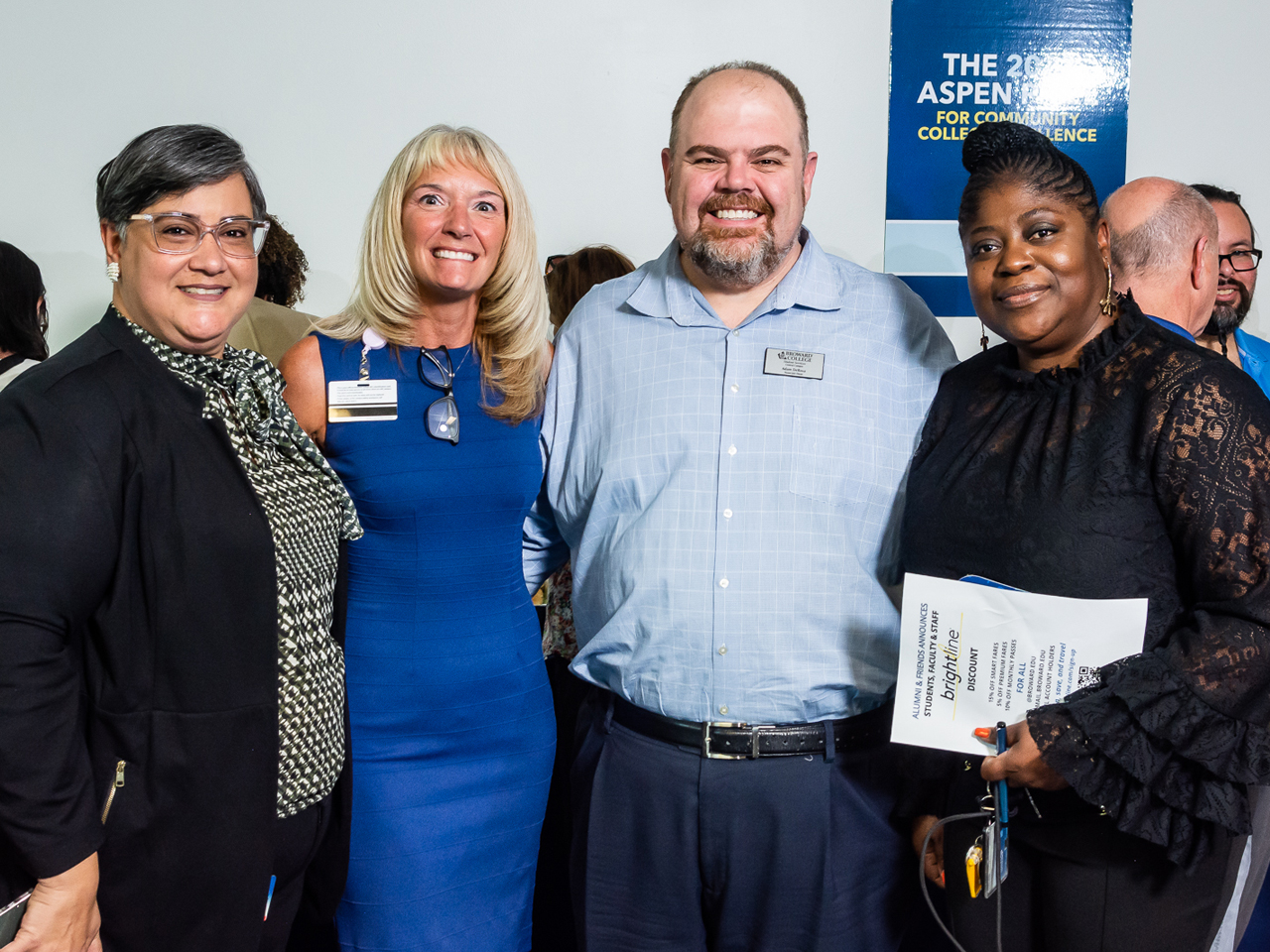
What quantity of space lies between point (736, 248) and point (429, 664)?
1055 millimetres

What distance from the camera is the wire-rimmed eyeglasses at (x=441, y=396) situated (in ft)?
6.43

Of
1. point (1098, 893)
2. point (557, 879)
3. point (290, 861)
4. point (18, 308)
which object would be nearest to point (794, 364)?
point (1098, 893)

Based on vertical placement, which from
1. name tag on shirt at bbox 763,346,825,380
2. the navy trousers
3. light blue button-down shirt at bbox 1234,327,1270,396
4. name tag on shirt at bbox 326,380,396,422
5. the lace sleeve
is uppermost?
light blue button-down shirt at bbox 1234,327,1270,396

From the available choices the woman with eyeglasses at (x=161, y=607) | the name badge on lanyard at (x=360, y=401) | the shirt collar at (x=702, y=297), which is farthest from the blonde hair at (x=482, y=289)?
the woman with eyeglasses at (x=161, y=607)

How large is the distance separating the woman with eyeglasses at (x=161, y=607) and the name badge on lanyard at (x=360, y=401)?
26cm

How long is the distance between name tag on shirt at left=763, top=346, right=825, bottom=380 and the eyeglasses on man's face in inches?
39.1

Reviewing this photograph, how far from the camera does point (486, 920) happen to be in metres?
2.05

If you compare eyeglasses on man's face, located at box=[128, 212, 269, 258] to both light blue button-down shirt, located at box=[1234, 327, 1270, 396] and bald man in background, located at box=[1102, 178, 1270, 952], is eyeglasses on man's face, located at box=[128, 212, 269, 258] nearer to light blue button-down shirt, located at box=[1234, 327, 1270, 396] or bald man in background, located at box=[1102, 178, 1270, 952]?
bald man in background, located at box=[1102, 178, 1270, 952]

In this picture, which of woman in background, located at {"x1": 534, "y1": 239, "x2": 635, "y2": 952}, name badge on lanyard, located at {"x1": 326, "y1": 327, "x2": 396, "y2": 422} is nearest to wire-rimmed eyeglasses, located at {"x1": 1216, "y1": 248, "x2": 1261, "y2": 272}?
woman in background, located at {"x1": 534, "y1": 239, "x2": 635, "y2": 952}

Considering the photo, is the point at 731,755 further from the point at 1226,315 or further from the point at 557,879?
the point at 1226,315

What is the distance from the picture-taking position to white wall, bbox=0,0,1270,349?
11.2 feet

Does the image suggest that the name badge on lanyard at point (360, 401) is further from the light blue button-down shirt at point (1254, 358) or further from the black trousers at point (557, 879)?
the light blue button-down shirt at point (1254, 358)

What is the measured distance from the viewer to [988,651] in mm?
1431

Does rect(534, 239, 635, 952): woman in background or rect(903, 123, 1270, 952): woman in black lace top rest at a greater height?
rect(903, 123, 1270, 952): woman in black lace top
